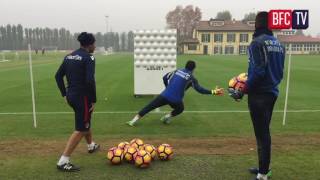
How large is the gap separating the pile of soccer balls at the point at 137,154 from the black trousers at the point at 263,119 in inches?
72.3

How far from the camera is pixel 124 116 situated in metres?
12.3

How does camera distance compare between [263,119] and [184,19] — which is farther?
A: [184,19]

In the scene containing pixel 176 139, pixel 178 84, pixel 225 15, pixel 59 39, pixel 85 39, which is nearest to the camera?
pixel 85 39

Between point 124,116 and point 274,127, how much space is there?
4.26 metres

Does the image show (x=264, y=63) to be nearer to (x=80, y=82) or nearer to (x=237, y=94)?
(x=237, y=94)

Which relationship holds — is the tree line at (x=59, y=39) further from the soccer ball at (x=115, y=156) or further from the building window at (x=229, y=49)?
the soccer ball at (x=115, y=156)

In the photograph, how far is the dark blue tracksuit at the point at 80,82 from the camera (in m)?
6.86

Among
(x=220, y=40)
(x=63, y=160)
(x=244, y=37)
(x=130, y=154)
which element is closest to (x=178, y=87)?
(x=130, y=154)

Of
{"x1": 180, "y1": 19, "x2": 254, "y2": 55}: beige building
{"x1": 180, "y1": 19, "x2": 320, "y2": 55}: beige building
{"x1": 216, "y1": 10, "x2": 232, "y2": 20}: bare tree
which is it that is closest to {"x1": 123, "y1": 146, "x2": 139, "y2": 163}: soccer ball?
{"x1": 180, "y1": 19, "x2": 320, "y2": 55}: beige building

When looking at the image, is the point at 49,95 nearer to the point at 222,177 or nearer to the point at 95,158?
the point at 95,158

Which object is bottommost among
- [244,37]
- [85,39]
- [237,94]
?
[237,94]

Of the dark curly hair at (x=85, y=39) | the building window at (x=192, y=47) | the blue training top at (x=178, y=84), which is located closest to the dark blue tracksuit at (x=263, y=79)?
the dark curly hair at (x=85, y=39)

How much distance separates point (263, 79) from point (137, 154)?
254cm

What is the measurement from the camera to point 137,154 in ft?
23.5
